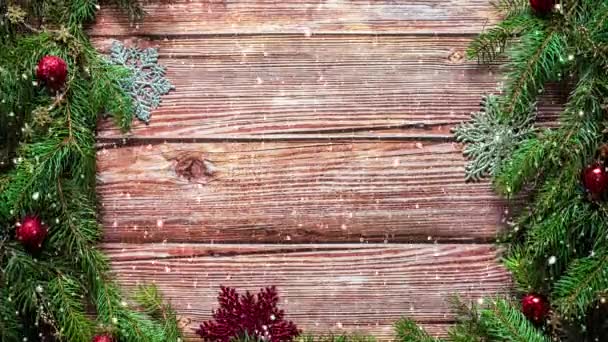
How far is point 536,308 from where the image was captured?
1.13m

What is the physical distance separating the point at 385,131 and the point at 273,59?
21cm

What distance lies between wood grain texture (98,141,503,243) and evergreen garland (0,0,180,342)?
0.07 m

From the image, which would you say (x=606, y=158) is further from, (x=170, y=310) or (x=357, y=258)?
(x=170, y=310)

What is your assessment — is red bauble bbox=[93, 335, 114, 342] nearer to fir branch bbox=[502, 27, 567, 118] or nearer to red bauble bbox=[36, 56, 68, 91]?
red bauble bbox=[36, 56, 68, 91]

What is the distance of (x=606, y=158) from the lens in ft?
3.62

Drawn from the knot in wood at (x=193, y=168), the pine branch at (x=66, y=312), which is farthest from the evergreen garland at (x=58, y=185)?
the knot in wood at (x=193, y=168)

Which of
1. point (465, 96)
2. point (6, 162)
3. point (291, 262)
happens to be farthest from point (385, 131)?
point (6, 162)

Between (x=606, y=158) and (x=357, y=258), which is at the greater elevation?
(x=606, y=158)

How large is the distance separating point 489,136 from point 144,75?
538 mm

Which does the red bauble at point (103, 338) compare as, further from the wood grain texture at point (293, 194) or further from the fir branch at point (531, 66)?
the fir branch at point (531, 66)

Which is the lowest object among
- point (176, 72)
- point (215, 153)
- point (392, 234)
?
point (392, 234)

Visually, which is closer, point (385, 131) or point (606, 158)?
point (606, 158)

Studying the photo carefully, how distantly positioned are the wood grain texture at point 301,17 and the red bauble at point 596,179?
0.28 meters

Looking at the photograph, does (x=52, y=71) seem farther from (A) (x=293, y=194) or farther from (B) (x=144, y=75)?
(A) (x=293, y=194)
